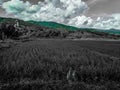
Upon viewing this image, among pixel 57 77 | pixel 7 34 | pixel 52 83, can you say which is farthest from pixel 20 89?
pixel 7 34

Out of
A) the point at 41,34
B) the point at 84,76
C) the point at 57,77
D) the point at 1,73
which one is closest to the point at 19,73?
the point at 1,73

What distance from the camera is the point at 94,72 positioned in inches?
484

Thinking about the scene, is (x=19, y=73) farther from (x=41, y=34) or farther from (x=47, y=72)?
(x=41, y=34)

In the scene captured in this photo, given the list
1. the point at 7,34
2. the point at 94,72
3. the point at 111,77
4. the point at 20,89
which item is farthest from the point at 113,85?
the point at 7,34

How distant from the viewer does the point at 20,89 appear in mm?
8578

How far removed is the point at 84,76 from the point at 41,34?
160302 millimetres

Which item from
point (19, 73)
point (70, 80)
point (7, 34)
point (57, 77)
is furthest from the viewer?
point (7, 34)

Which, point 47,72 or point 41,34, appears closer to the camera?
point 47,72

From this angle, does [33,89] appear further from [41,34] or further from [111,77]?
[41,34]

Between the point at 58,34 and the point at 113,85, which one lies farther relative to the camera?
the point at 58,34

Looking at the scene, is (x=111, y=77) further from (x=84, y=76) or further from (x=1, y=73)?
(x=1, y=73)

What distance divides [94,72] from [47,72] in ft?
11.0

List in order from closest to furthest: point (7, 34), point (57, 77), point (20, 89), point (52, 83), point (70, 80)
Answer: point (20, 89) < point (52, 83) < point (70, 80) < point (57, 77) < point (7, 34)

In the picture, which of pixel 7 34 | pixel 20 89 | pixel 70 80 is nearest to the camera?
pixel 20 89
